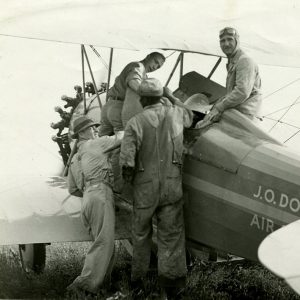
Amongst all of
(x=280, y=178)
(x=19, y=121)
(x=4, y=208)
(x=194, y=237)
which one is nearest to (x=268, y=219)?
(x=280, y=178)

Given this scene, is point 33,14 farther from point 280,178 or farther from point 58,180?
point 280,178

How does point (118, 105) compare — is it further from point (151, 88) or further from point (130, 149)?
point (130, 149)

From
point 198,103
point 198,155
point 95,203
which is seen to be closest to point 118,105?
point 198,103

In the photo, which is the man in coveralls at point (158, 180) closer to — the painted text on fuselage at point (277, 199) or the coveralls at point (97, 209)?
the coveralls at point (97, 209)

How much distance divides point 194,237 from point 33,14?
312cm

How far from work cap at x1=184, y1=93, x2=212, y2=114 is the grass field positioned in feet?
5.49

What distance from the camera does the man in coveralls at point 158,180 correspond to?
465 cm

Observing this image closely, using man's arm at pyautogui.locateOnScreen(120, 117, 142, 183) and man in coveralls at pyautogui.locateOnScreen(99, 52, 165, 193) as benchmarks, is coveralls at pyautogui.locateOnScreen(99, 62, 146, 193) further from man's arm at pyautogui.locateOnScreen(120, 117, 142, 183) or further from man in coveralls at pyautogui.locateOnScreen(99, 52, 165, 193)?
man's arm at pyautogui.locateOnScreen(120, 117, 142, 183)

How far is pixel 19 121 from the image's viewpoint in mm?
15656

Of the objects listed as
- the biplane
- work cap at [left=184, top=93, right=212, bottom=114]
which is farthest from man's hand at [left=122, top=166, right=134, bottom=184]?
work cap at [left=184, top=93, right=212, bottom=114]

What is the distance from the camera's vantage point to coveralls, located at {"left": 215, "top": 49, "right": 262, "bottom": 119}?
15.5 feet

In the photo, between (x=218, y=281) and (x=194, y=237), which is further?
(x=218, y=281)

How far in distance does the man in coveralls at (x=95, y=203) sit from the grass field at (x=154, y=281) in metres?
0.19

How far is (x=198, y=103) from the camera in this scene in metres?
5.49
